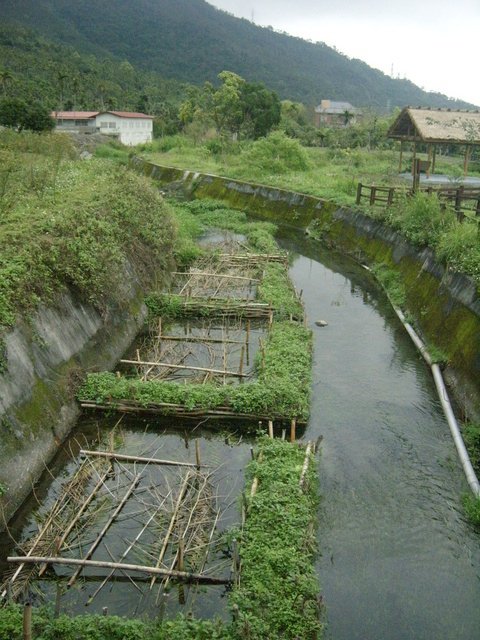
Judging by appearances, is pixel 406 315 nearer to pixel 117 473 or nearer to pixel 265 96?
pixel 117 473

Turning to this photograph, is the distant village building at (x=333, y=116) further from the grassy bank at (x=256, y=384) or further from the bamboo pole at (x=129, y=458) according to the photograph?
the bamboo pole at (x=129, y=458)

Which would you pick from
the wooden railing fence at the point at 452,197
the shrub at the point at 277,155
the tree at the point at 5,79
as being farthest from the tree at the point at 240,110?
the wooden railing fence at the point at 452,197

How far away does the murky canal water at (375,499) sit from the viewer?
9.06 m

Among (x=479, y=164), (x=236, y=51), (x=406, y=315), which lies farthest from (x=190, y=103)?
(x=236, y=51)

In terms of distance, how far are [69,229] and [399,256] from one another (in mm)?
15413

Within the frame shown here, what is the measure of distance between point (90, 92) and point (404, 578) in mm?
107205

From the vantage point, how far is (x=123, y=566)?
901cm

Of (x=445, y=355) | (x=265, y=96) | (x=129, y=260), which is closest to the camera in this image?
(x=445, y=355)

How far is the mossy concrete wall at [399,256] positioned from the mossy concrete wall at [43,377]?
1066cm

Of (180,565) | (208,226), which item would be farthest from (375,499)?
(208,226)

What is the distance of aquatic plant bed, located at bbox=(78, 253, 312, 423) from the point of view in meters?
13.9

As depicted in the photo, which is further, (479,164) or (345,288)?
(479,164)

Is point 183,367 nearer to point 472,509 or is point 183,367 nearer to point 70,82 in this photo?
point 472,509

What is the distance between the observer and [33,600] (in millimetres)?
9008
